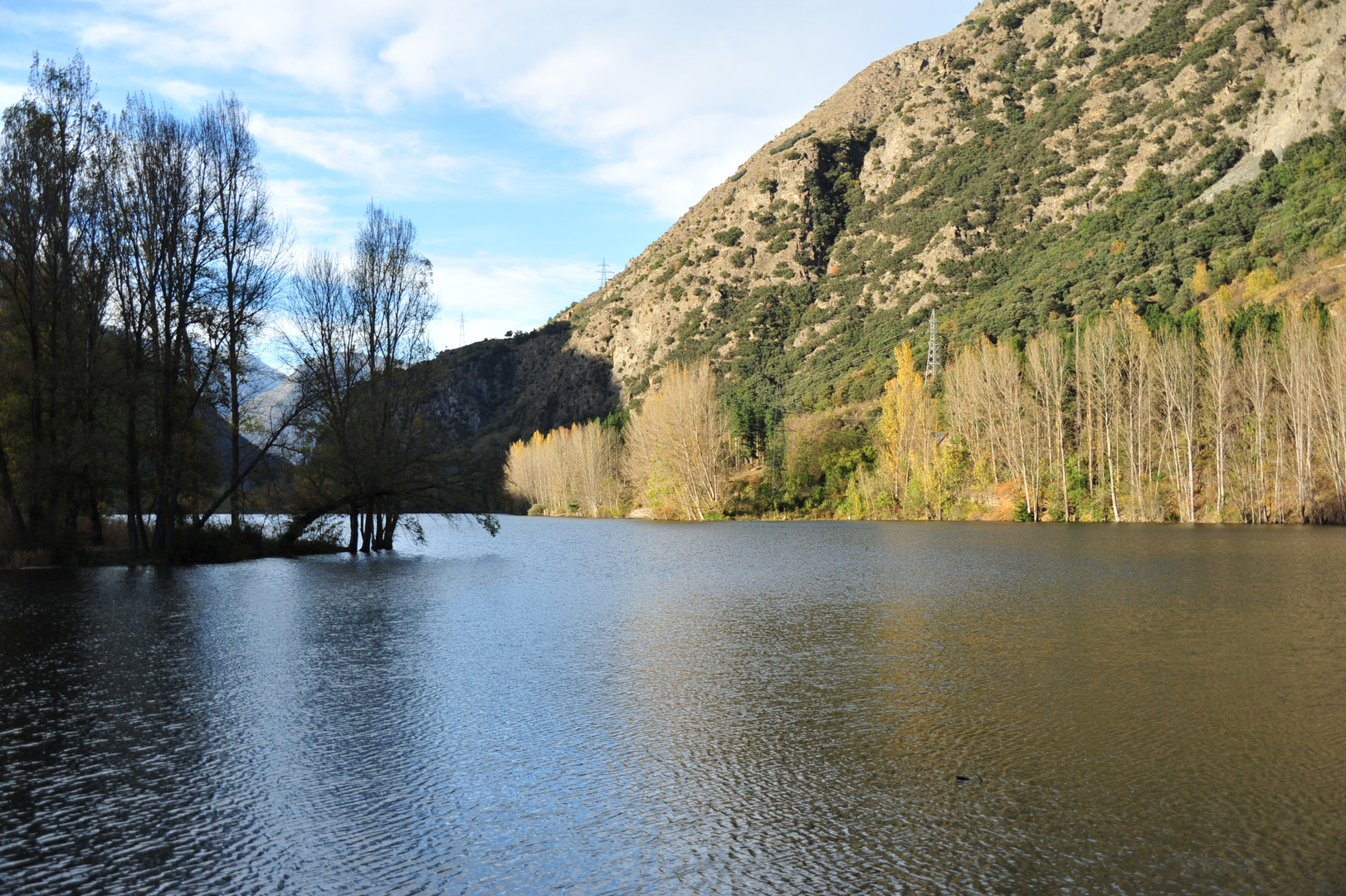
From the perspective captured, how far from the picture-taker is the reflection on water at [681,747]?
18.6ft

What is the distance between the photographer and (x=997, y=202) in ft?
406

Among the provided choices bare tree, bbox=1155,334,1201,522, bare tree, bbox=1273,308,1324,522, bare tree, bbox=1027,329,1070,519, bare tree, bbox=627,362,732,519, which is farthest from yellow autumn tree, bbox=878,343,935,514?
bare tree, bbox=1273,308,1324,522

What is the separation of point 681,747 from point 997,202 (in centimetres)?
13038

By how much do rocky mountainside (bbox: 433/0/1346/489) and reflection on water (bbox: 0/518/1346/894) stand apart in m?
67.6

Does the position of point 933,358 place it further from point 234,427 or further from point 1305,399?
point 234,427

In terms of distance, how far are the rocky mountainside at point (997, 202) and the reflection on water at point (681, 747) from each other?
67612 millimetres

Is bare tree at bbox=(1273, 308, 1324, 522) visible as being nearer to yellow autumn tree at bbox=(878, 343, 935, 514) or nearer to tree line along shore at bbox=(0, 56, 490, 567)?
yellow autumn tree at bbox=(878, 343, 935, 514)

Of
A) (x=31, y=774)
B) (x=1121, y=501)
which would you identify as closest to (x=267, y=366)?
(x=31, y=774)

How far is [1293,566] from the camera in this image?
→ 24.7m

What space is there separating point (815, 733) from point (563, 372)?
6156 inches

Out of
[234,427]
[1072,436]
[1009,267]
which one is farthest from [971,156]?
[234,427]

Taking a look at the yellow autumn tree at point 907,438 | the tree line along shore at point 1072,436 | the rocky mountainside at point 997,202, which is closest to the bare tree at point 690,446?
the tree line along shore at point 1072,436

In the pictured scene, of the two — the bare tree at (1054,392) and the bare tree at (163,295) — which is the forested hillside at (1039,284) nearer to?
the bare tree at (1054,392)

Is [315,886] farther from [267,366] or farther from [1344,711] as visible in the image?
[267,366]
